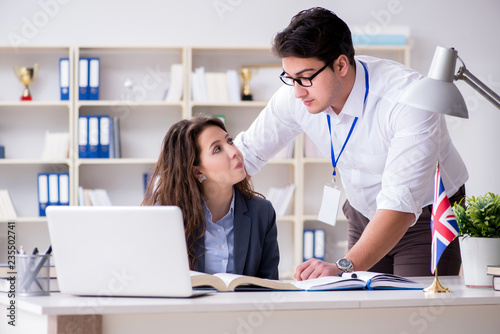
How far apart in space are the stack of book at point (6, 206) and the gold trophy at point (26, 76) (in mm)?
657

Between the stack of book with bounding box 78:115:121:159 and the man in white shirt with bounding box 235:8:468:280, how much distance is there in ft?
7.42

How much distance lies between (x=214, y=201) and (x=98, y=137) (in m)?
2.44

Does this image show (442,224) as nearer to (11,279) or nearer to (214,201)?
(214,201)

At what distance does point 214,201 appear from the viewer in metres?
2.11

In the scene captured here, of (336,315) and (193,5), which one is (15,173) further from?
(336,315)

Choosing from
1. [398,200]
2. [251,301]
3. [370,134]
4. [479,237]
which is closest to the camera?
[251,301]

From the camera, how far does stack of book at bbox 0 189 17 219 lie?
4312mm

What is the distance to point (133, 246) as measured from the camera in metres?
1.25

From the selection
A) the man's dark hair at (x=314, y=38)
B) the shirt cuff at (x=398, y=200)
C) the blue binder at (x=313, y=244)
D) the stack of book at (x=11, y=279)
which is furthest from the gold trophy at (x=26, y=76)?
the shirt cuff at (x=398, y=200)

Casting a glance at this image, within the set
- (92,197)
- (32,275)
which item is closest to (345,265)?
(32,275)

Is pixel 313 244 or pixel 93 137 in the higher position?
pixel 93 137

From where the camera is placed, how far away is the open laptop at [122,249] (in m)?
1.24

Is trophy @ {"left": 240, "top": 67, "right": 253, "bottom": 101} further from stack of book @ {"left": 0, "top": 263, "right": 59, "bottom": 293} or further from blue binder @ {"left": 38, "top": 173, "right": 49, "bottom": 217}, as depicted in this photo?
stack of book @ {"left": 0, "top": 263, "right": 59, "bottom": 293}

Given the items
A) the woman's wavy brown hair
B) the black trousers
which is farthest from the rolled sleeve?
the woman's wavy brown hair
